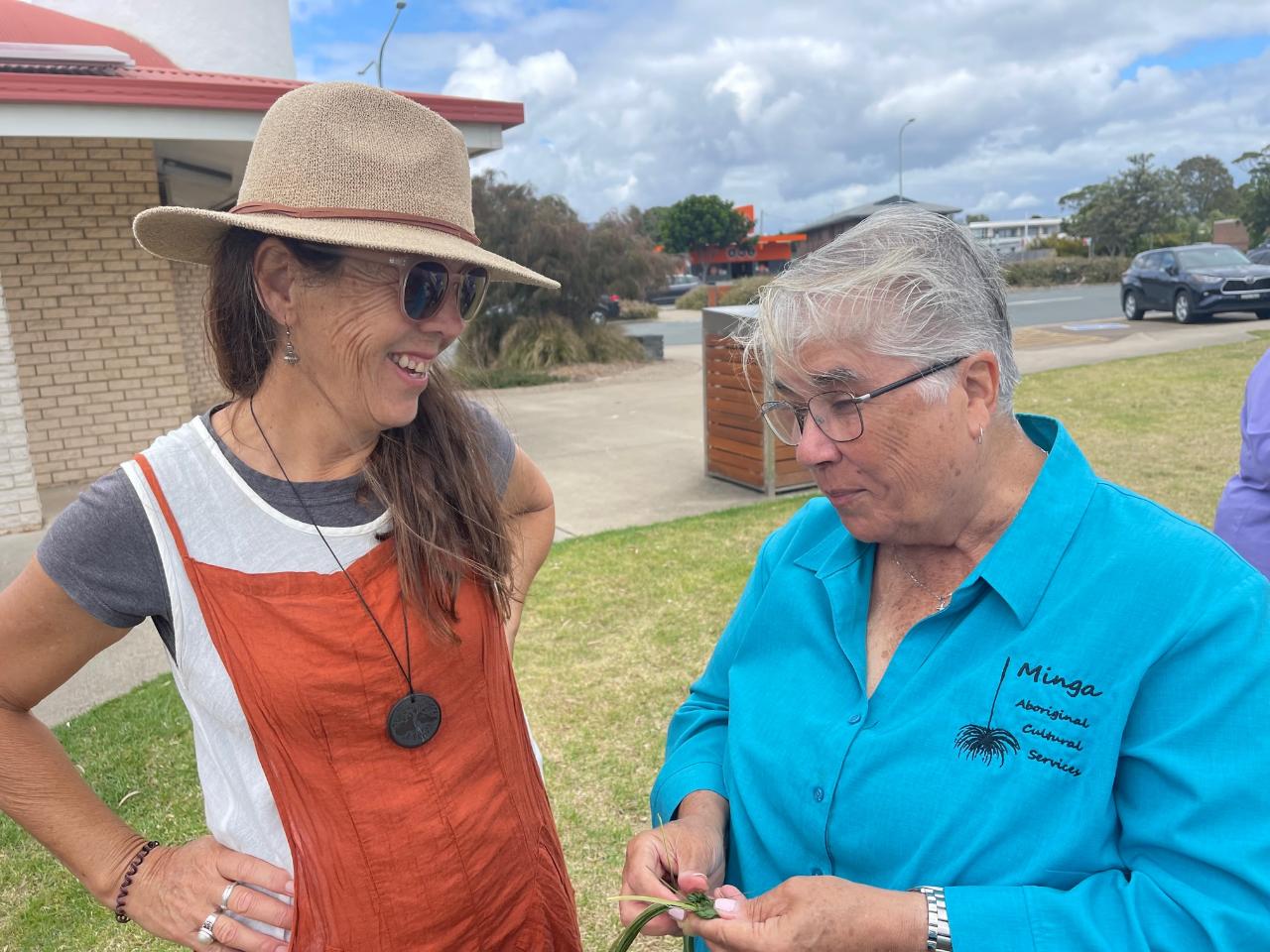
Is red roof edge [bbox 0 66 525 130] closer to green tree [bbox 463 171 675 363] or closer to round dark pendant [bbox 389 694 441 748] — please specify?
round dark pendant [bbox 389 694 441 748]

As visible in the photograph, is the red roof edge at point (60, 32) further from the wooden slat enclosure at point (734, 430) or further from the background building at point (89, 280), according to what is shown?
the wooden slat enclosure at point (734, 430)

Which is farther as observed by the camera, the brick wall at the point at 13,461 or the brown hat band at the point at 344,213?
the brick wall at the point at 13,461

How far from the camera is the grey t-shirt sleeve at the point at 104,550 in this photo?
1604 mm

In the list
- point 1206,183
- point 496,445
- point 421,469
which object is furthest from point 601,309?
point 1206,183

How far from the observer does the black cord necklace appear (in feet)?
5.57

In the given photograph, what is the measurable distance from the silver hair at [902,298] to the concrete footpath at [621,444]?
2.70ft

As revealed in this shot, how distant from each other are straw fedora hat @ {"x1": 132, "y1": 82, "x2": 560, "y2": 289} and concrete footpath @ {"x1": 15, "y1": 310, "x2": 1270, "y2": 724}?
58 centimetres

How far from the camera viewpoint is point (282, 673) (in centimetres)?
163

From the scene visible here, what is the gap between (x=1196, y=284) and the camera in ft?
63.0

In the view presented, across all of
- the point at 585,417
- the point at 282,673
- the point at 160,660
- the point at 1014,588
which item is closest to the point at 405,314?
the point at 282,673

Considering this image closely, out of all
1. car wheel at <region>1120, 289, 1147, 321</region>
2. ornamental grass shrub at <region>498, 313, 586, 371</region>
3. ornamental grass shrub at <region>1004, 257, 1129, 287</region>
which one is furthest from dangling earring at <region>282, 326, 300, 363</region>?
ornamental grass shrub at <region>1004, 257, 1129, 287</region>

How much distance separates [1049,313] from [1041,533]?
2614 centimetres

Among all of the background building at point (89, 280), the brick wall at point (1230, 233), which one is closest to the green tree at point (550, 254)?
the background building at point (89, 280)

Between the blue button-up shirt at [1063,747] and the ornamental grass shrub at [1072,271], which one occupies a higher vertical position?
the ornamental grass shrub at [1072,271]
